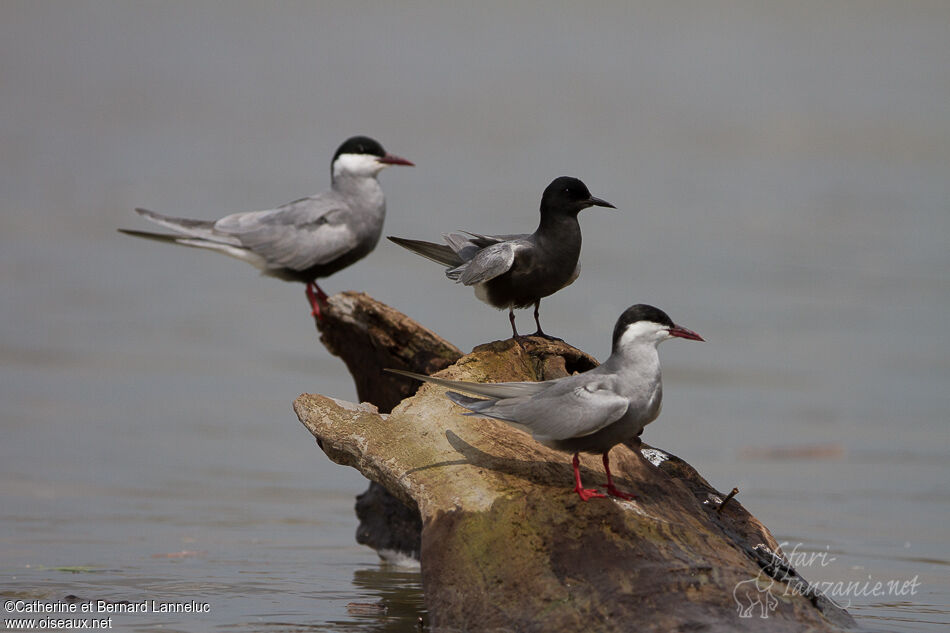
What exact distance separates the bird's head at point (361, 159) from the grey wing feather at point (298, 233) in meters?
0.34

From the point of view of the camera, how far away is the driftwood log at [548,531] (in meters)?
5.09

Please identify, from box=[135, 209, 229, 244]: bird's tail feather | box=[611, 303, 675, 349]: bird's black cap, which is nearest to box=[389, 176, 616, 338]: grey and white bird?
box=[611, 303, 675, 349]: bird's black cap

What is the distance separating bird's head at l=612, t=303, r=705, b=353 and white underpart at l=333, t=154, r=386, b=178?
3.49 metres

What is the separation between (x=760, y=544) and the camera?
20.1 feet

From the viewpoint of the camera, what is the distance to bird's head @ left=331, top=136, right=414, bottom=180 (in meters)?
8.73

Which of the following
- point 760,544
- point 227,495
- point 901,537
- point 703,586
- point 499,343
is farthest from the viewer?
point 227,495

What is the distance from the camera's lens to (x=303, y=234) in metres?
8.34

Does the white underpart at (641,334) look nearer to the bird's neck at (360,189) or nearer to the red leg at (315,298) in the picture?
the red leg at (315,298)

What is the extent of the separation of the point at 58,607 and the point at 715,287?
38.9 feet

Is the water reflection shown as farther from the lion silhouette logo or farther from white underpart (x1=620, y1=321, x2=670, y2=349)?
white underpart (x1=620, y1=321, x2=670, y2=349)

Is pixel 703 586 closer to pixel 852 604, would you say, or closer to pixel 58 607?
pixel 852 604

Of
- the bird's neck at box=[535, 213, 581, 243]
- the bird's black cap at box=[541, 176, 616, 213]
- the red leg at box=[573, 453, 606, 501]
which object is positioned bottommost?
the red leg at box=[573, 453, 606, 501]

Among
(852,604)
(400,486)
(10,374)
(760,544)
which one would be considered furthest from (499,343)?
(10,374)

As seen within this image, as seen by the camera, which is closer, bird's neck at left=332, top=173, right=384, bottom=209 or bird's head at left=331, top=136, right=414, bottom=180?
bird's neck at left=332, top=173, right=384, bottom=209
